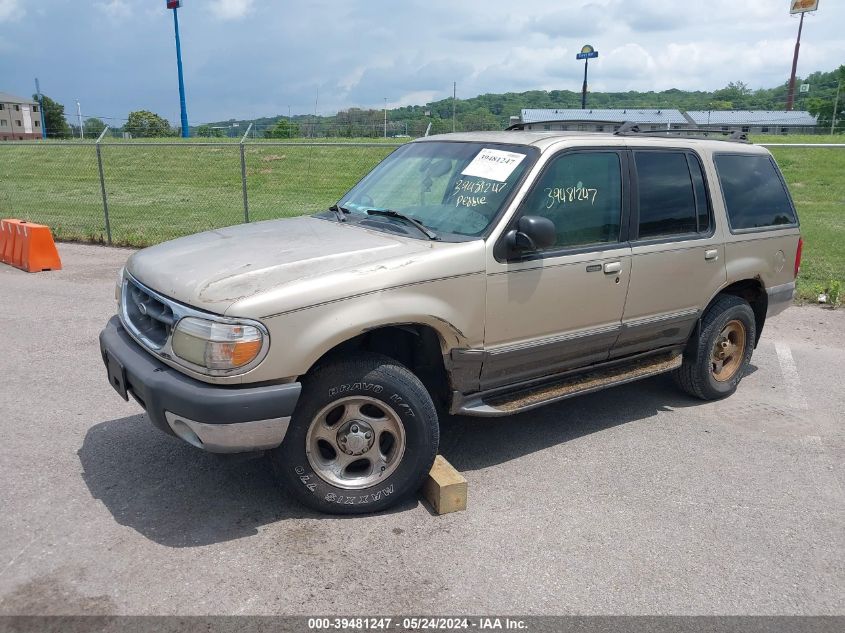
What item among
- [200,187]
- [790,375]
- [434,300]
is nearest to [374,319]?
[434,300]

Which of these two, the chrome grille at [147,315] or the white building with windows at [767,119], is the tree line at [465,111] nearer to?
the white building with windows at [767,119]

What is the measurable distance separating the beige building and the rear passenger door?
97479mm

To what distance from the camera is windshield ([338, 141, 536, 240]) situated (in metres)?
4.18

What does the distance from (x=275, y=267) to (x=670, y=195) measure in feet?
9.44

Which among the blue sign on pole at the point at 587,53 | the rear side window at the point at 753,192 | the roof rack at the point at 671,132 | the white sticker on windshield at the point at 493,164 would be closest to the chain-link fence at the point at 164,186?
the roof rack at the point at 671,132

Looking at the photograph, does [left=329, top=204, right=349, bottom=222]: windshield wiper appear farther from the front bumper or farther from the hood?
the front bumper

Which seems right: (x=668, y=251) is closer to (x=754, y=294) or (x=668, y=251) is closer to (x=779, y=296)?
(x=754, y=294)

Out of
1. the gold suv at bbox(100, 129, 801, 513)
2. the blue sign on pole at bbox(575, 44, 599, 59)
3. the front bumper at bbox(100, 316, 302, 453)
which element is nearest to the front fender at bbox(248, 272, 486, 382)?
the gold suv at bbox(100, 129, 801, 513)

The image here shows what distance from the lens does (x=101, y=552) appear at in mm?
3379

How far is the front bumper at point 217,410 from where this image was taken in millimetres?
3227

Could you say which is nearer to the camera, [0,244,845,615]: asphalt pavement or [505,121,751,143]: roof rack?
[0,244,845,615]: asphalt pavement

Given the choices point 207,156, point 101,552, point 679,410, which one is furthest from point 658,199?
point 207,156

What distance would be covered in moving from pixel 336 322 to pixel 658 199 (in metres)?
2.59

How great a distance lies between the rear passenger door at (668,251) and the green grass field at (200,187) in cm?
607
